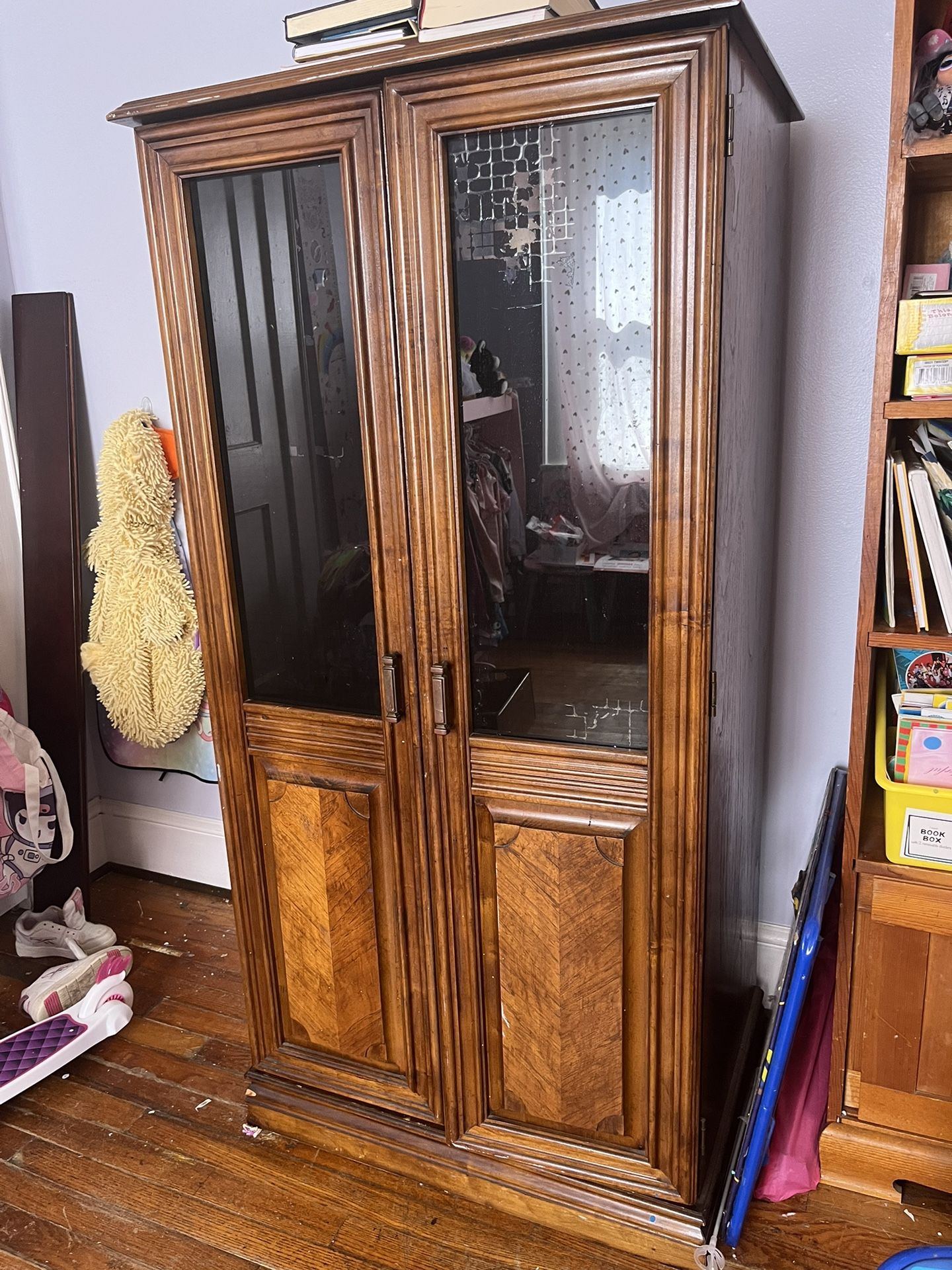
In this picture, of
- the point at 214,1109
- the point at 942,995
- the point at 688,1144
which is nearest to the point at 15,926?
the point at 214,1109

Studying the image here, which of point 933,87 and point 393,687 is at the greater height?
point 933,87

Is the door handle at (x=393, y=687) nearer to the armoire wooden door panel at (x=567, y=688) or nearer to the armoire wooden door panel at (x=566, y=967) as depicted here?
the armoire wooden door panel at (x=567, y=688)

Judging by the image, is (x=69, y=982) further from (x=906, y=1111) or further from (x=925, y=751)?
(x=925, y=751)

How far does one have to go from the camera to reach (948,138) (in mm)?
1363

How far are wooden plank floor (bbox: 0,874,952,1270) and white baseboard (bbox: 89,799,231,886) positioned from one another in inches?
24.4

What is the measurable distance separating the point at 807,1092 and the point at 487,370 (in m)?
1.45

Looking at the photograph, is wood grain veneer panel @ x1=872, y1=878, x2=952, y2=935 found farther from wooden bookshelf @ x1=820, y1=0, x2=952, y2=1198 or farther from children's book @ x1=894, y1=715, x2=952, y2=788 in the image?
children's book @ x1=894, y1=715, x2=952, y2=788

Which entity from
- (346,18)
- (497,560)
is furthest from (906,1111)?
(346,18)

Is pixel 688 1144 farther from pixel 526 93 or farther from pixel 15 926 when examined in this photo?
pixel 15 926

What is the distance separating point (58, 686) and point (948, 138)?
7.69ft

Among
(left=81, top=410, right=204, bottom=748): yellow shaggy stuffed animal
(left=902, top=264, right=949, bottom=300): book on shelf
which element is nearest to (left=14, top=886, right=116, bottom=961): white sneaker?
(left=81, top=410, right=204, bottom=748): yellow shaggy stuffed animal

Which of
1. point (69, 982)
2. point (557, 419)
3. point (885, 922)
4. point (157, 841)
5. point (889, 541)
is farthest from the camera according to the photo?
point (157, 841)

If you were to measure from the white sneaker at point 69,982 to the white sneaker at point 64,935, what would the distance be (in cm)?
8

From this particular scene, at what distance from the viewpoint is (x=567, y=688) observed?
59.6 inches
